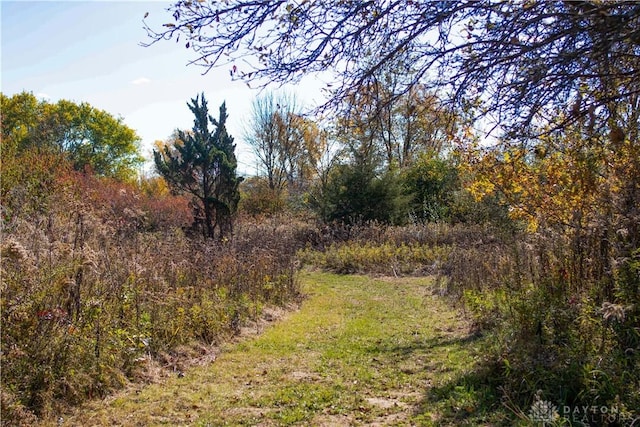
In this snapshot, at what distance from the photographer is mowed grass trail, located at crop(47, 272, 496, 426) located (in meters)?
4.10

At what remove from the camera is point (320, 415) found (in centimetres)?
420

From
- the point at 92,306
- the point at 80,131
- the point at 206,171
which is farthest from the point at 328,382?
the point at 80,131

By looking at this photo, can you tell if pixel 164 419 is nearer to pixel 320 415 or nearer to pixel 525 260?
pixel 320 415

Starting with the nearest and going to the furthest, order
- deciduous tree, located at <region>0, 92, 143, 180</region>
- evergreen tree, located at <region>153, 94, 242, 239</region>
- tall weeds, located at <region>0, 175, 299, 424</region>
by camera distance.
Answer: tall weeds, located at <region>0, 175, 299, 424</region> < evergreen tree, located at <region>153, 94, 242, 239</region> < deciduous tree, located at <region>0, 92, 143, 180</region>

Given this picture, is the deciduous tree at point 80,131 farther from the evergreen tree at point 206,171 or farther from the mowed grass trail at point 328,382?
the mowed grass trail at point 328,382

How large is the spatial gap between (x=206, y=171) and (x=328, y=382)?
13.2 metres

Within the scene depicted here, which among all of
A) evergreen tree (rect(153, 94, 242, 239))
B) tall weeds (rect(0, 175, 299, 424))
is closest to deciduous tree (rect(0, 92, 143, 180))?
evergreen tree (rect(153, 94, 242, 239))

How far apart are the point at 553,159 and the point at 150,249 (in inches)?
255

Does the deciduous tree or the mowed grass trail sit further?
the deciduous tree

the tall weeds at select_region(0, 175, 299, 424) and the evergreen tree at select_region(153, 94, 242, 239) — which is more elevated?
the evergreen tree at select_region(153, 94, 242, 239)

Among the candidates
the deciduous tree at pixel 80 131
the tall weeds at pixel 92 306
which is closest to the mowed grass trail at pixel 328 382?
the tall weeds at pixel 92 306

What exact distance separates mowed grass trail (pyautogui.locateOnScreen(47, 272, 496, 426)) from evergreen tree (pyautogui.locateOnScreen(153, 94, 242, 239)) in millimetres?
9925

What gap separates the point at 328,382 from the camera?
16.7 feet

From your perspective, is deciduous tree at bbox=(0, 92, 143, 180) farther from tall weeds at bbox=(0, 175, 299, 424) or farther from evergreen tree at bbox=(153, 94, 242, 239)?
tall weeds at bbox=(0, 175, 299, 424)
